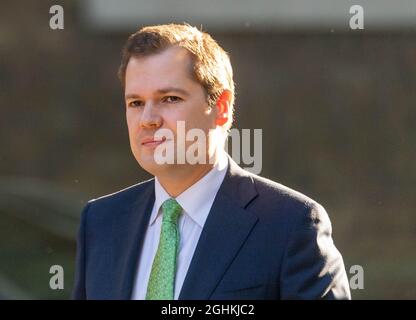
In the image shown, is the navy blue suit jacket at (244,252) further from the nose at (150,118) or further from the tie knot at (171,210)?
the nose at (150,118)

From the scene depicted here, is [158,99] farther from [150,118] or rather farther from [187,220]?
[187,220]

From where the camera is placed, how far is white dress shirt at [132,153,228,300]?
2.37 meters

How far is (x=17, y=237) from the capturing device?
5598 millimetres

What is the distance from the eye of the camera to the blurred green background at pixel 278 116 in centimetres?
571

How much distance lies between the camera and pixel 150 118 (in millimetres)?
2336

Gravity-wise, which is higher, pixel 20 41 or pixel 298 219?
pixel 20 41

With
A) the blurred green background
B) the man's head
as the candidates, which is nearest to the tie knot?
the man's head

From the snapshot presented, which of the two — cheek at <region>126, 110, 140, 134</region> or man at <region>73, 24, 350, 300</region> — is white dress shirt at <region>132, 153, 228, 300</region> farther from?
cheek at <region>126, 110, 140, 134</region>

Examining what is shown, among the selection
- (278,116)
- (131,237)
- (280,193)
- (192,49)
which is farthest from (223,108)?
(278,116)

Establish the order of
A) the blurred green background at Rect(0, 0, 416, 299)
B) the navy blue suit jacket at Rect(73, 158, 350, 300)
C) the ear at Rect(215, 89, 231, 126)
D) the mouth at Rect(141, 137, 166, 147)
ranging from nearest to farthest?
the navy blue suit jacket at Rect(73, 158, 350, 300)
the mouth at Rect(141, 137, 166, 147)
the ear at Rect(215, 89, 231, 126)
the blurred green background at Rect(0, 0, 416, 299)
